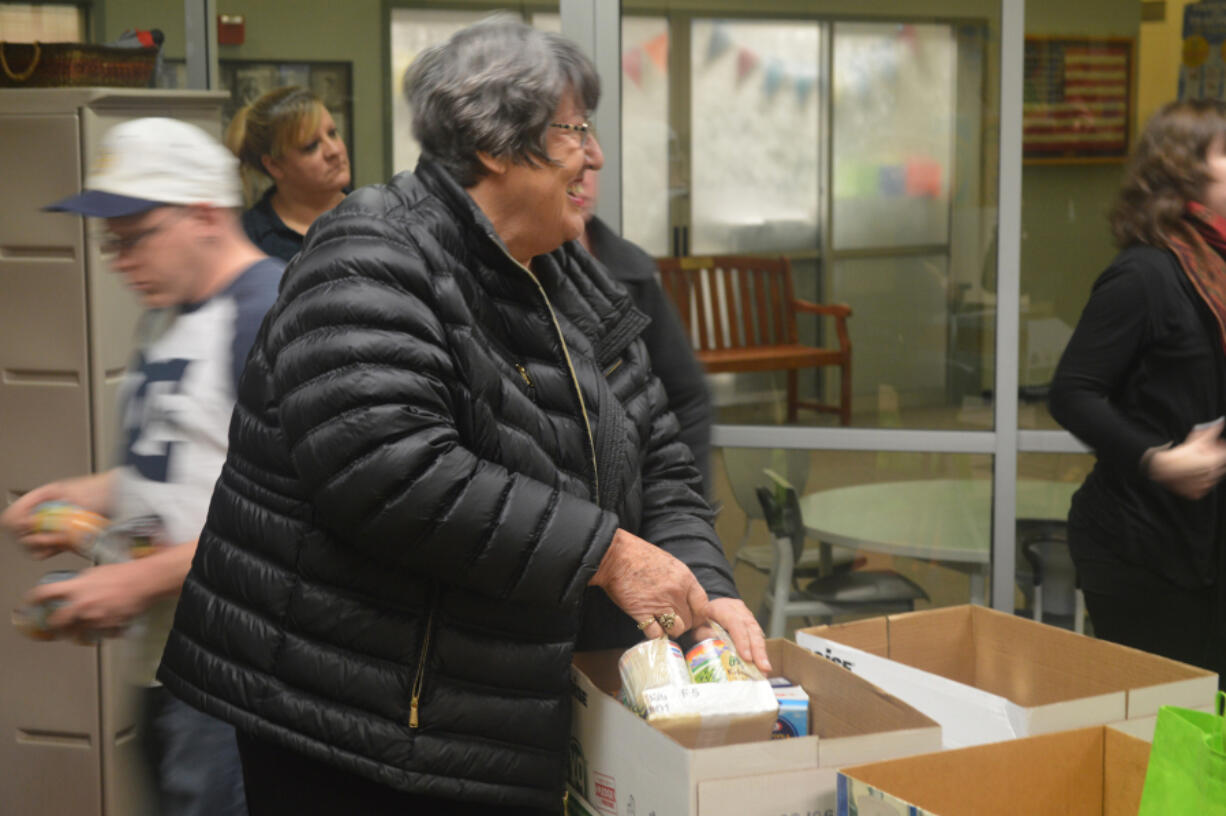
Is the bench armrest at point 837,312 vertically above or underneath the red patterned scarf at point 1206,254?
underneath

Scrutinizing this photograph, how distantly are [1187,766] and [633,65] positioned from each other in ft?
8.92

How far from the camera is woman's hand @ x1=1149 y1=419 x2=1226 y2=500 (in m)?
2.40

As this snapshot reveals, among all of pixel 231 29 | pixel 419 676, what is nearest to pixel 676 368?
pixel 419 676

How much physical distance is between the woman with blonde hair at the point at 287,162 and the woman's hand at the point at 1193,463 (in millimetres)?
2017

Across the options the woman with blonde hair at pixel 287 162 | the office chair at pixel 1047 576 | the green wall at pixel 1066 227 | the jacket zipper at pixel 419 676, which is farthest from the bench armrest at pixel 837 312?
the jacket zipper at pixel 419 676

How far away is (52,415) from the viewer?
11.2 ft

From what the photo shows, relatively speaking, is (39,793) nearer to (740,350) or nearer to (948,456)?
(740,350)

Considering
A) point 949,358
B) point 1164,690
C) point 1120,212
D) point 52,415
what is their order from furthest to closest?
point 949,358 < point 52,415 < point 1120,212 < point 1164,690

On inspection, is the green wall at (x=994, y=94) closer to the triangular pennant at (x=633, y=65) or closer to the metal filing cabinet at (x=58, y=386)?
the triangular pennant at (x=633, y=65)

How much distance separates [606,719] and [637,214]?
2366 millimetres

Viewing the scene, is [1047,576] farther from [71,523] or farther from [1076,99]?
[71,523]

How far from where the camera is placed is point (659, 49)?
12.1 ft

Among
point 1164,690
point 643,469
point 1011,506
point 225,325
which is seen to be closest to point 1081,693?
point 1164,690

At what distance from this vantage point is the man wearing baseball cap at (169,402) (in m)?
1.81
